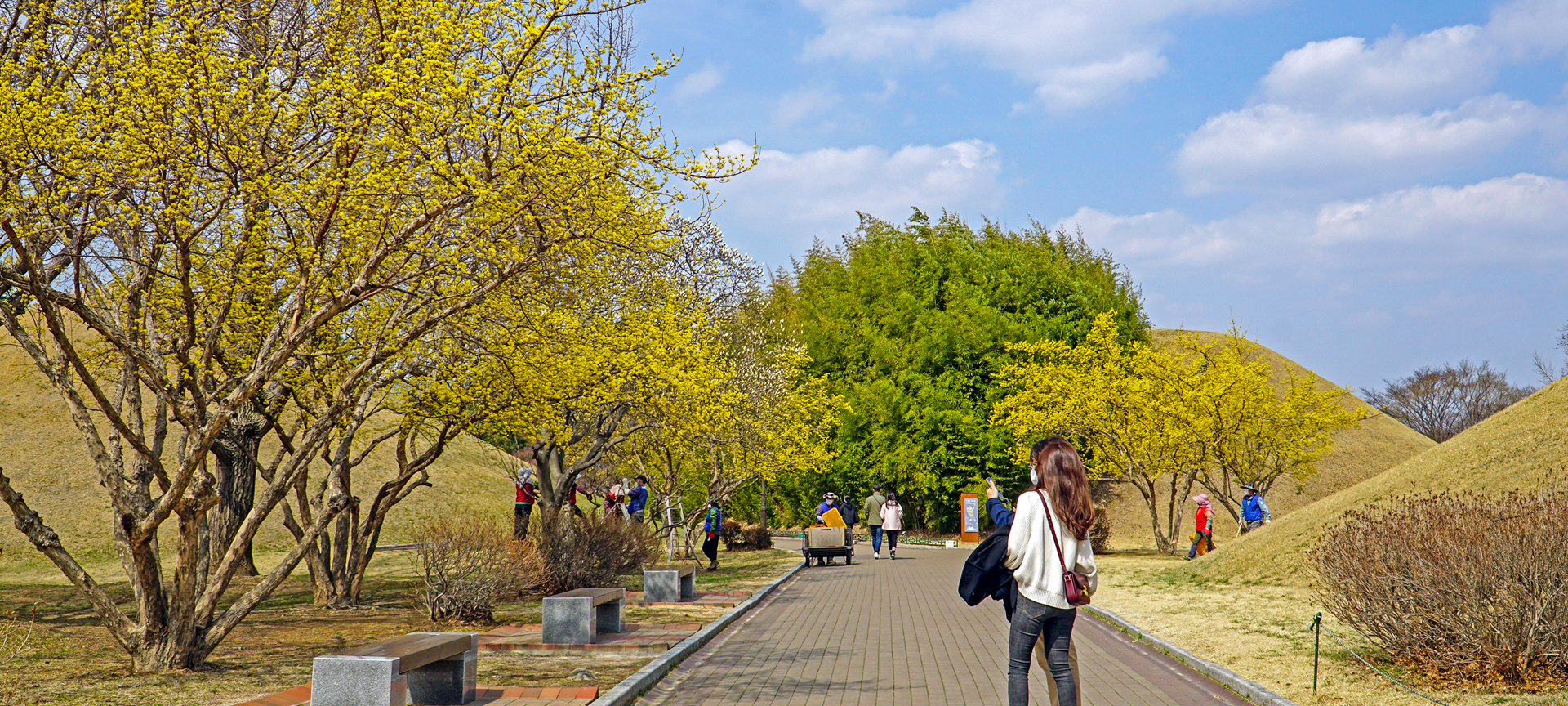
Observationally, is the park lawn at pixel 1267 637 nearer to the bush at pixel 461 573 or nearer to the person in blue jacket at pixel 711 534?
the bush at pixel 461 573

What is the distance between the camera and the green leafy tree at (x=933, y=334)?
41688 millimetres

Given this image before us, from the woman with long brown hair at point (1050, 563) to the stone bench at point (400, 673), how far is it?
3852mm

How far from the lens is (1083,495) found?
5.89m

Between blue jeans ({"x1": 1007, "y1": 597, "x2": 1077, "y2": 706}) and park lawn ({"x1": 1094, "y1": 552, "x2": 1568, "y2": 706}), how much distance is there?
3.07 m

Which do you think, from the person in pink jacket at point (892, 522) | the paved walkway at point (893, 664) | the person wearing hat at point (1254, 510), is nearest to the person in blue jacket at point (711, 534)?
the person in pink jacket at point (892, 522)

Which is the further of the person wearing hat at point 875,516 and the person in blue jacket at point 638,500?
the person wearing hat at point 875,516

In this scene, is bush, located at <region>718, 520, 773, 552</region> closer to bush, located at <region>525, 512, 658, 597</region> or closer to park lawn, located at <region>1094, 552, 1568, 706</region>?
bush, located at <region>525, 512, 658, 597</region>

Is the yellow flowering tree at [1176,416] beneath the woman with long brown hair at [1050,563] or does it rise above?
above

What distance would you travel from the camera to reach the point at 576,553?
1669cm

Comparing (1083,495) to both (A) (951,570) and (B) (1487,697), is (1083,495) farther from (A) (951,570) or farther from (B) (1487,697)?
(A) (951,570)

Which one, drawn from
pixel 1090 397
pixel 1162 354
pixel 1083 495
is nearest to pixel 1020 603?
pixel 1083 495

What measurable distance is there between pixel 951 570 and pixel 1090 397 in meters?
8.40

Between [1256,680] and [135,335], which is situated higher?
[135,335]

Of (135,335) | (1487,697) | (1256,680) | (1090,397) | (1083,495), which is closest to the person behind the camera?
(1083,495)
